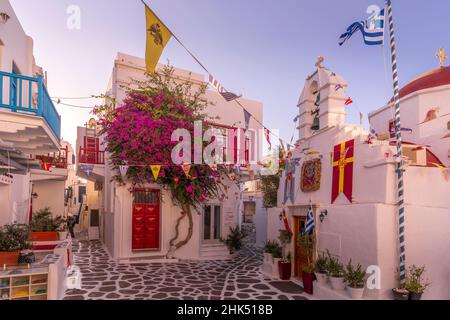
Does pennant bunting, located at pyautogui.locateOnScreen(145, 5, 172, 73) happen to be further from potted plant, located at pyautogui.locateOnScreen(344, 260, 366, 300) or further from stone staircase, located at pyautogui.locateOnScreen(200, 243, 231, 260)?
stone staircase, located at pyautogui.locateOnScreen(200, 243, 231, 260)

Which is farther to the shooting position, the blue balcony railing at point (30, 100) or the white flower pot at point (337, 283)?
the white flower pot at point (337, 283)

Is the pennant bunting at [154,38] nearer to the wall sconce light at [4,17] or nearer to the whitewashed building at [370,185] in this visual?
the whitewashed building at [370,185]

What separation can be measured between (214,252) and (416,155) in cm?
1054

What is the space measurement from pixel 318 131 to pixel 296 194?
8.85 feet

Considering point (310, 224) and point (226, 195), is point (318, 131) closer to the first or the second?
point (310, 224)

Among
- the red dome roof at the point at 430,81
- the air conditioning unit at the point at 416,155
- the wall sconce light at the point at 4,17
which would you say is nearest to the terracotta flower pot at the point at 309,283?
the air conditioning unit at the point at 416,155

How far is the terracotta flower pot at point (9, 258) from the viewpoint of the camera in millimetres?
8516

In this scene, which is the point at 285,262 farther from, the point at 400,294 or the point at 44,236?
the point at 44,236

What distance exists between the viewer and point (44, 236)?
42.5 feet

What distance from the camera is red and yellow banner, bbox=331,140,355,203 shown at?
30.4 feet

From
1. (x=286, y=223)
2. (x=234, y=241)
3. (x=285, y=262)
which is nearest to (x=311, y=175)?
(x=286, y=223)

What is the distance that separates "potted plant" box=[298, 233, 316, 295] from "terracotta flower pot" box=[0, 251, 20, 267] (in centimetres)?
826

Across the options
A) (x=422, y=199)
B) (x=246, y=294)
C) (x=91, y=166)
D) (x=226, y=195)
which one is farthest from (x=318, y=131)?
(x=91, y=166)

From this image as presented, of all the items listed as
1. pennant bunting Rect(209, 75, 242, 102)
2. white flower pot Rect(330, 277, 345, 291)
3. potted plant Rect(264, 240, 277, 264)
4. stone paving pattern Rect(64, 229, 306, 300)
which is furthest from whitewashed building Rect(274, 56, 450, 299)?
pennant bunting Rect(209, 75, 242, 102)
